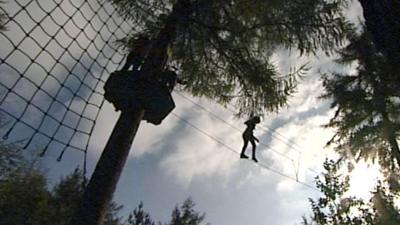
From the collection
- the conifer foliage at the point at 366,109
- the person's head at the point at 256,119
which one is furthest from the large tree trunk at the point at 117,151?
the conifer foliage at the point at 366,109

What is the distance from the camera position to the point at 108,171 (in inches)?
194

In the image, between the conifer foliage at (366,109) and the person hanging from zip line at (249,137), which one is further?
the conifer foliage at (366,109)

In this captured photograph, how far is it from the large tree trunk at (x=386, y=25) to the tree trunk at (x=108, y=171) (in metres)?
3.80

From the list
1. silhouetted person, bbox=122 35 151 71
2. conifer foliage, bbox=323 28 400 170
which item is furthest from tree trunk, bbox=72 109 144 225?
conifer foliage, bbox=323 28 400 170

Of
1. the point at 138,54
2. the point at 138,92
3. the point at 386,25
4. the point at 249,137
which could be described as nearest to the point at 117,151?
the point at 138,92

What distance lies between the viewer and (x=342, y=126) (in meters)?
14.2

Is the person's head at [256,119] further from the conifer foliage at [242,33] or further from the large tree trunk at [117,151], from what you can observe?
the large tree trunk at [117,151]

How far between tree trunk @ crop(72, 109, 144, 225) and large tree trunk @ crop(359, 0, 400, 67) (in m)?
3.80

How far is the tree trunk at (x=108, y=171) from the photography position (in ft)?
14.8

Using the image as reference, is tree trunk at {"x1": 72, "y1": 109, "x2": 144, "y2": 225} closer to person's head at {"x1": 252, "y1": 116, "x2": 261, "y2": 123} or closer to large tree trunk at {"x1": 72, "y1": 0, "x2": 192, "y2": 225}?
large tree trunk at {"x1": 72, "y1": 0, "x2": 192, "y2": 225}

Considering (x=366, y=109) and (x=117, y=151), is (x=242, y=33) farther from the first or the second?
(x=366, y=109)

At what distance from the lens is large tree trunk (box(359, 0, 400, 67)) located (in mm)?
1551

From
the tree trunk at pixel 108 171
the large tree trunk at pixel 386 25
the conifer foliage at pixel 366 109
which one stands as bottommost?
the large tree trunk at pixel 386 25

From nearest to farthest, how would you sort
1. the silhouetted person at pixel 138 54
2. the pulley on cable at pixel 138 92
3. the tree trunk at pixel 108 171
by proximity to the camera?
the tree trunk at pixel 108 171
the pulley on cable at pixel 138 92
the silhouetted person at pixel 138 54
